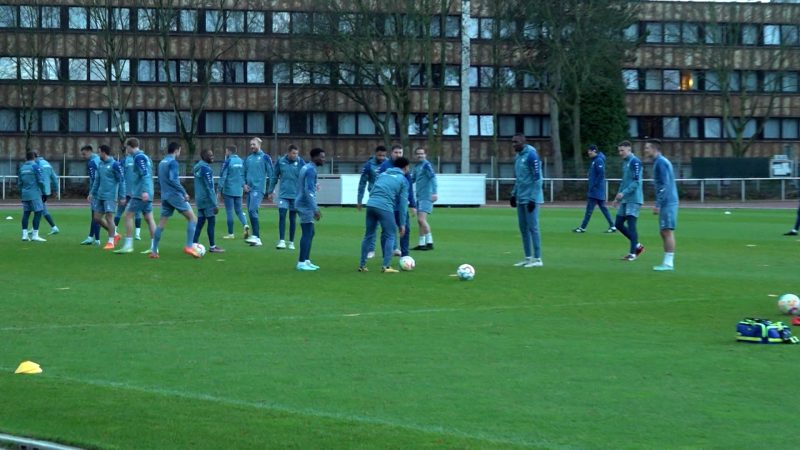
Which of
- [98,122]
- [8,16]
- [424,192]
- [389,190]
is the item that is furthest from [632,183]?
[98,122]

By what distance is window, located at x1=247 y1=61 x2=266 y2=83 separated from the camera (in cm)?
7325

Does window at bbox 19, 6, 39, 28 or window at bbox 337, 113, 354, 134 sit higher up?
window at bbox 19, 6, 39, 28

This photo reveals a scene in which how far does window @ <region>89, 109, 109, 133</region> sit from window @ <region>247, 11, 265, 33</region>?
9.49m

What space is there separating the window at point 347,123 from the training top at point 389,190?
182 ft

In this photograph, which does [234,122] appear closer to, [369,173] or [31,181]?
[31,181]

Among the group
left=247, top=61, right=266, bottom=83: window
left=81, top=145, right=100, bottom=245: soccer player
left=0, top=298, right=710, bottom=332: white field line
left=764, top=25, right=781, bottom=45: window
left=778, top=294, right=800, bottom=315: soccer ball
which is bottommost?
left=0, top=298, right=710, bottom=332: white field line

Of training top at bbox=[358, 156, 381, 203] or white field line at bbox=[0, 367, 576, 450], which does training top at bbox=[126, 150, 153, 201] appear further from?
white field line at bbox=[0, 367, 576, 450]

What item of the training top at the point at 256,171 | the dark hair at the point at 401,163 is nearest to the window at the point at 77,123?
the training top at the point at 256,171

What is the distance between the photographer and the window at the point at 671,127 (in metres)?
78.1

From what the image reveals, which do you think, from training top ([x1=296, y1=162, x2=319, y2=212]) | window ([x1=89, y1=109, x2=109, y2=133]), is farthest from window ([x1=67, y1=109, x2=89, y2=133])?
training top ([x1=296, y1=162, x2=319, y2=212])

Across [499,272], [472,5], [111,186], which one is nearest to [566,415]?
[499,272]

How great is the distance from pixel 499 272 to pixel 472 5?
50090 mm

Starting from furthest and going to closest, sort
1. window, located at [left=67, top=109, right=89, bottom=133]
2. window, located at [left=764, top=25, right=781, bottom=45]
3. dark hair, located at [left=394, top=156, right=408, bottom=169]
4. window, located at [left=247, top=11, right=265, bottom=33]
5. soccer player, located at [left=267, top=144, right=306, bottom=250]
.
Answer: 1. window, located at [left=764, top=25, right=781, bottom=45]
2. window, located at [left=67, top=109, right=89, bottom=133]
3. window, located at [left=247, top=11, right=265, bottom=33]
4. soccer player, located at [left=267, top=144, right=306, bottom=250]
5. dark hair, located at [left=394, top=156, right=408, bottom=169]

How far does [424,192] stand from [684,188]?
38.6 meters
